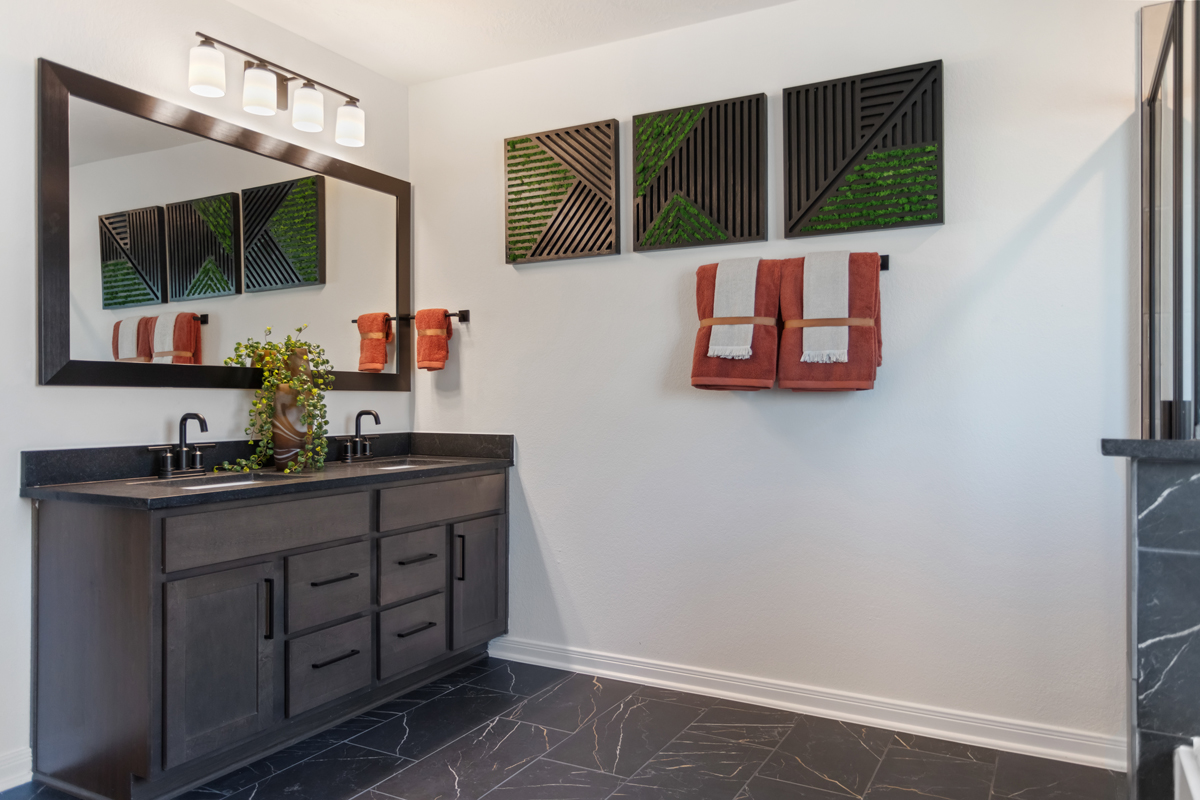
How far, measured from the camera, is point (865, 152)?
8.45 ft

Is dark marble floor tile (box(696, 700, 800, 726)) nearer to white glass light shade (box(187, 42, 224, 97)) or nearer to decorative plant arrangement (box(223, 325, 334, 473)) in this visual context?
decorative plant arrangement (box(223, 325, 334, 473))

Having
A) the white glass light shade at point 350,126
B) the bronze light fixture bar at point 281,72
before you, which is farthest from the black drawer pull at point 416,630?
the bronze light fixture bar at point 281,72

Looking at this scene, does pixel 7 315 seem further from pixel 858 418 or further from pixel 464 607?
pixel 858 418

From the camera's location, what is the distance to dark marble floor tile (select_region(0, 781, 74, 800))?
2.07m

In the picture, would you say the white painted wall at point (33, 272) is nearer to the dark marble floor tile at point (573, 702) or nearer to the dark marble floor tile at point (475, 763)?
the dark marble floor tile at point (475, 763)

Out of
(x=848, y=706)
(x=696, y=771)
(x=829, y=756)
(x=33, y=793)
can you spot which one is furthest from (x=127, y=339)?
(x=848, y=706)

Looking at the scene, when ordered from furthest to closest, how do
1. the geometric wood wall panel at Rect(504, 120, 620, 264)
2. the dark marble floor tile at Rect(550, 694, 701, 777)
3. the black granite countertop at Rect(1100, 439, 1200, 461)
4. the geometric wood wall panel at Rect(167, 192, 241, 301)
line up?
the geometric wood wall panel at Rect(504, 120, 620, 264), the geometric wood wall panel at Rect(167, 192, 241, 301), the dark marble floor tile at Rect(550, 694, 701, 777), the black granite countertop at Rect(1100, 439, 1200, 461)

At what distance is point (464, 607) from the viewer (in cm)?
296

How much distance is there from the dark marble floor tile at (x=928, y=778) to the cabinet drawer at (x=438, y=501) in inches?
61.9

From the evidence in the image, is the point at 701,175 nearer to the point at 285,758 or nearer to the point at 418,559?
the point at 418,559

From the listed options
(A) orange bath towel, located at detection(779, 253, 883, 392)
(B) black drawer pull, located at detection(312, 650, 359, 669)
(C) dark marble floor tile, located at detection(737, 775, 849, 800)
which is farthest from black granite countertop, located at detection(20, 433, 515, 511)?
(C) dark marble floor tile, located at detection(737, 775, 849, 800)

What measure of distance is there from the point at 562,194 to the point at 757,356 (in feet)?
3.38

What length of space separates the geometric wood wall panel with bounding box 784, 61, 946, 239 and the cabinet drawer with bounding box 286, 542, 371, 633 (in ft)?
5.67

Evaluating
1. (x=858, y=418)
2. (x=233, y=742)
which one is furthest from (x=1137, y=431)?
(x=233, y=742)
